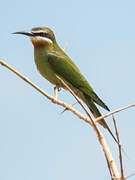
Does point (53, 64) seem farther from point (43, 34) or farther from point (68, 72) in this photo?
point (43, 34)

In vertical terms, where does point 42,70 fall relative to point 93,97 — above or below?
above

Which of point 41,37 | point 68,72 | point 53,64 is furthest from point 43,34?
point 68,72

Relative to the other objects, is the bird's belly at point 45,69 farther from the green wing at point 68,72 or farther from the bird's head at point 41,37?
the bird's head at point 41,37

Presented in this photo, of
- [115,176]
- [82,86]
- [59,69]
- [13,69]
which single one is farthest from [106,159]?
[59,69]

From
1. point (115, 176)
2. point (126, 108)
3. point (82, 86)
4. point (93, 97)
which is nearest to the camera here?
point (115, 176)

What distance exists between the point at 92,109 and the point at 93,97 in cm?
20

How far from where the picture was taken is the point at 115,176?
724 mm

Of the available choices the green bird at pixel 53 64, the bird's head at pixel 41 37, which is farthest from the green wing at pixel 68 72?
the bird's head at pixel 41 37

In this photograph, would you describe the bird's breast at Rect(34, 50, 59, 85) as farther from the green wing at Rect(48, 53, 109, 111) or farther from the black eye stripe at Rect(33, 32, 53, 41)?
Result: the black eye stripe at Rect(33, 32, 53, 41)

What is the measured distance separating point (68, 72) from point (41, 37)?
1.34 feet

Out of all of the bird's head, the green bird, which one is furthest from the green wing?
the bird's head

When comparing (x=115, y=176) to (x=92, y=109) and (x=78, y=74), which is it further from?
(x=78, y=74)

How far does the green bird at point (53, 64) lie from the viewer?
9.63 feet

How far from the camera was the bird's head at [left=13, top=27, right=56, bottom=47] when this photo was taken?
3011 mm
